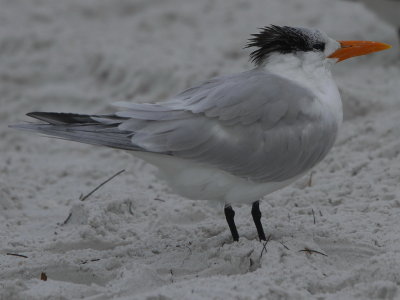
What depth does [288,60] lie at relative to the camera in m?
3.51

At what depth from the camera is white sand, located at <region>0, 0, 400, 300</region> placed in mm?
3025

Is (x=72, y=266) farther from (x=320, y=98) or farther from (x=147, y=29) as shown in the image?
(x=147, y=29)

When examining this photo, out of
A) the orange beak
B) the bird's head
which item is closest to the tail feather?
the bird's head

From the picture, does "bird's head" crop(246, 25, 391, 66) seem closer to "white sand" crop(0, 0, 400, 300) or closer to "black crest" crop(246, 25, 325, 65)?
"black crest" crop(246, 25, 325, 65)

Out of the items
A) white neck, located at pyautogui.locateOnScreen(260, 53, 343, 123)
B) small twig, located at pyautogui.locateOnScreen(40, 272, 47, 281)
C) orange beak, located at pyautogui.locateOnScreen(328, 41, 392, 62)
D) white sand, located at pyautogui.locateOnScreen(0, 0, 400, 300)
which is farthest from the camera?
orange beak, located at pyautogui.locateOnScreen(328, 41, 392, 62)

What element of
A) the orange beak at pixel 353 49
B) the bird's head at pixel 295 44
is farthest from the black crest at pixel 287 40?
the orange beak at pixel 353 49

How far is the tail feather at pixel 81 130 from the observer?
323cm

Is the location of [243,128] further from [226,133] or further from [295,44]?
[295,44]

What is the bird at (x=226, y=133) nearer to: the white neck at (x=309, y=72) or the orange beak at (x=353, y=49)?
the white neck at (x=309, y=72)

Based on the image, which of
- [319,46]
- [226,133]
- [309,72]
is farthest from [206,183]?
[319,46]

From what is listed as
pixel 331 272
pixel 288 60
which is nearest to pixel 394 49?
pixel 288 60

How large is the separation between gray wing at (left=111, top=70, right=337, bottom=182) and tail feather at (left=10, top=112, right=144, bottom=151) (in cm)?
4

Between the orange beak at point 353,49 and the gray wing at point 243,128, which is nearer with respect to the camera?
the gray wing at point 243,128

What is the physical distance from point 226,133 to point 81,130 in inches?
25.2
